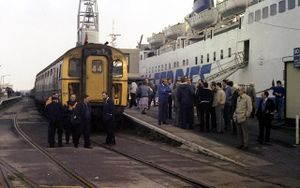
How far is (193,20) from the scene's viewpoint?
157 ft

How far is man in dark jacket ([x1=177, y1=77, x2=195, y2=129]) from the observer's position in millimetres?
18906

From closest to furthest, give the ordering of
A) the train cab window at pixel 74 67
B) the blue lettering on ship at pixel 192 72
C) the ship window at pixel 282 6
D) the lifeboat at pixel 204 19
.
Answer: the train cab window at pixel 74 67, the ship window at pixel 282 6, the blue lettering on ship at pixel 192 72, the lifeboat at pixel 204 19

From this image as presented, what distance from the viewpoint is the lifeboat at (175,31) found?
188ft

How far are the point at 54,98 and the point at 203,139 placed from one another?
4932 mm

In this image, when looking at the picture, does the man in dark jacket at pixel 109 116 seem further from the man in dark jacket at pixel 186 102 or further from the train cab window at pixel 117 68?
the train cab window at pixel 117 68

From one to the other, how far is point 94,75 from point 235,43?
1512cm

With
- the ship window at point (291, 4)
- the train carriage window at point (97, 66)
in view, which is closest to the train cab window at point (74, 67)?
the train carriage window at point (97, 66)

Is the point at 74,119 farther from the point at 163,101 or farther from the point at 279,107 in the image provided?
the point at 279,107

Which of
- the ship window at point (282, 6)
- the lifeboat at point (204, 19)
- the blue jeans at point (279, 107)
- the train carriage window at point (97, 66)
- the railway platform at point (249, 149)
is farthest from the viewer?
the lifeboat at point (204, 19)

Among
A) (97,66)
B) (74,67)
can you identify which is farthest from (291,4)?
(74,67)

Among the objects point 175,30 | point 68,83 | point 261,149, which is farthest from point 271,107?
point 175,30

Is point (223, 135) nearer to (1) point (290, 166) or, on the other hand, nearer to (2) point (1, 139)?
(1) point (290, 166)

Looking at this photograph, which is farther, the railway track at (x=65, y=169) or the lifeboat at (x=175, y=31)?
the lifeboat at (x=175, y=31)

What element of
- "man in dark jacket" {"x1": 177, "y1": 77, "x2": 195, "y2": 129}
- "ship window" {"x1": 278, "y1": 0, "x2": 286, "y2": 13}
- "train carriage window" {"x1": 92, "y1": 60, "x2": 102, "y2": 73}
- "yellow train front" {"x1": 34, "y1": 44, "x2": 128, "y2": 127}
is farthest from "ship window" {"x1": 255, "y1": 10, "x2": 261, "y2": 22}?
"man in dark jacket" {"x1": 177, "y1": 77, "x2": 195, "y2": 129}
